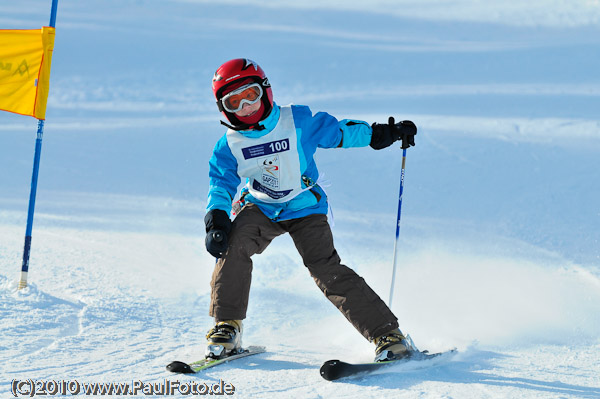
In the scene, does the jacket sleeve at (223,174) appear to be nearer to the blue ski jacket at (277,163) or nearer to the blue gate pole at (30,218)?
the blue ski jacket at (277,163)

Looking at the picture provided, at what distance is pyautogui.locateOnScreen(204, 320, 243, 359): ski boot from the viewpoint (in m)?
3.15

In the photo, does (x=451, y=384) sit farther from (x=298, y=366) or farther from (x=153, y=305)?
(x=153, y=305)

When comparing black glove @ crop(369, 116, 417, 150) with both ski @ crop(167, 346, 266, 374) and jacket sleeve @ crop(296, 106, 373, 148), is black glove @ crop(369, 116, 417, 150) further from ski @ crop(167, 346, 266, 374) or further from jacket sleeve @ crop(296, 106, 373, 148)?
ski @ crop(167, 346, 266, 374)

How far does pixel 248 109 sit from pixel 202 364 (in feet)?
3.97

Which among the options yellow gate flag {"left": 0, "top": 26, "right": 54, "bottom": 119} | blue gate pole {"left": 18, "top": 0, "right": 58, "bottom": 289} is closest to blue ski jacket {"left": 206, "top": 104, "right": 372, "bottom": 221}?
blue gate pole {"left": 18, "top": 0, "right": 58, "bottom": 289}

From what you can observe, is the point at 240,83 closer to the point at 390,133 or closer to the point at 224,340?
the point at 390,133

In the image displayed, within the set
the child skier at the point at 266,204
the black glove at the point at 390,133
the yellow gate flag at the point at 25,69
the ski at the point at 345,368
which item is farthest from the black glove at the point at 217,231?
the yellow gate flag at the point at 25,69

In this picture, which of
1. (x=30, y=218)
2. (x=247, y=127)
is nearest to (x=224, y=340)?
(x=247, y=127)

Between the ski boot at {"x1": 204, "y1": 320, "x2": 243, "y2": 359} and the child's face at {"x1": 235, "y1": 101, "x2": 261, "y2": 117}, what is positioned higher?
the child's face at {"x1": 235, "y1": 101, "x2": 261, "y2": 117}

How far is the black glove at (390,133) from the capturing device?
3.67 m

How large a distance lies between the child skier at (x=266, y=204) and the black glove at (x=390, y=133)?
0.10m

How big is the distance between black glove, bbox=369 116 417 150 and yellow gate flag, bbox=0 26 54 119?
2253 millimetres

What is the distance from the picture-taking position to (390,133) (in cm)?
369

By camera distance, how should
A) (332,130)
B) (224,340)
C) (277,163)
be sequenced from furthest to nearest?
1. (332,130)
2. (277,163)
3. (224,340)
